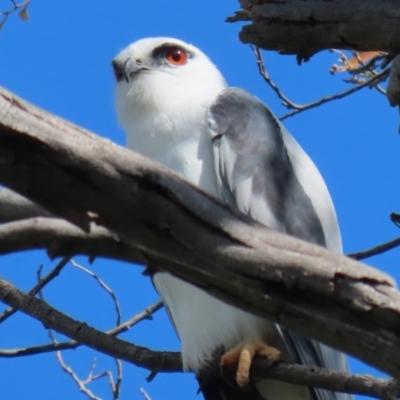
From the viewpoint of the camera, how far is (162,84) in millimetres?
5250

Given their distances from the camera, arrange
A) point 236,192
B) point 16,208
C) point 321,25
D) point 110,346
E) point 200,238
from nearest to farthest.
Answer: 1. point 200,238
2. point 16,208
3. point 321,25
4. point 110,346
5. point 236,192

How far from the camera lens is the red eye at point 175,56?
553 centimetres

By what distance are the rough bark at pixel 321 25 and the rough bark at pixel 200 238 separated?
1271mm

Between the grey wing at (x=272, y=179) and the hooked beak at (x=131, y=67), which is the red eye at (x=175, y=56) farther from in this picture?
the grey wing at (x=272, y=179)

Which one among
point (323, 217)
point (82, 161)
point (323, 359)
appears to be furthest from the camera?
point (323, 217)

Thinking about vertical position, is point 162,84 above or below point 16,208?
above

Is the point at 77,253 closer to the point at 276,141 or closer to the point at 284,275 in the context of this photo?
the point at 284,275

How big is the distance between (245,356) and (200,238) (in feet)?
7.37

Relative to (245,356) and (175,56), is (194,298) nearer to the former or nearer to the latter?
(245,356)

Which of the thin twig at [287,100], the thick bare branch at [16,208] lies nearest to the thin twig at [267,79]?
the thin twig at [287,100]

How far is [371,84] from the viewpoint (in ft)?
14.0

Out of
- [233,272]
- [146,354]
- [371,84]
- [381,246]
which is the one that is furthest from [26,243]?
[371,84]

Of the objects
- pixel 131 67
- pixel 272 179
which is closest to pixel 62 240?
pixel 272 179

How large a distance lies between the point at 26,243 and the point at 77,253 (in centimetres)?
14
